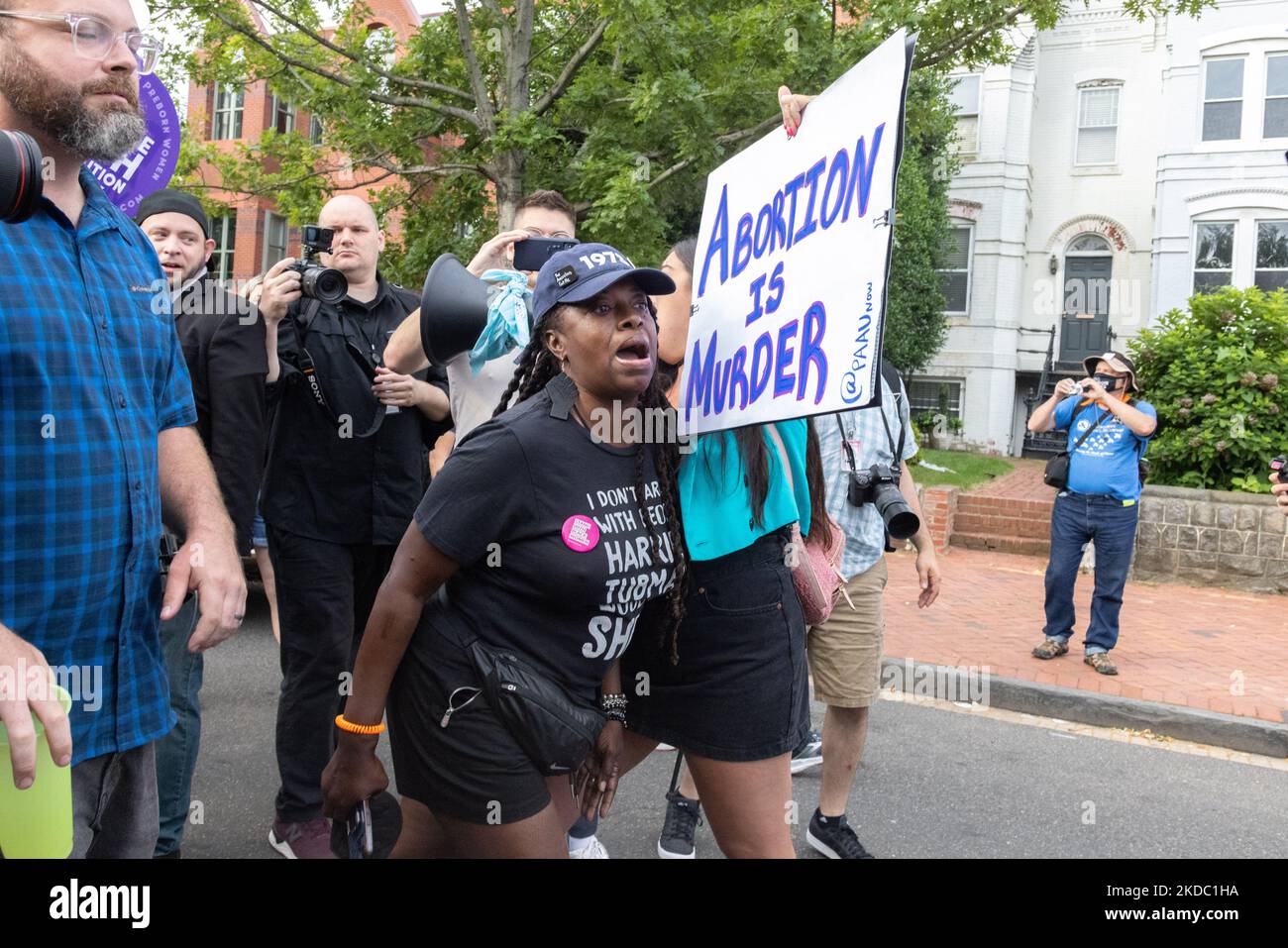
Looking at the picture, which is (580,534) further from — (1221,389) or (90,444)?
(1221,389)

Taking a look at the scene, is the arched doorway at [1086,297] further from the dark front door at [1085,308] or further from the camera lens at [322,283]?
the camera lens at [322,283]

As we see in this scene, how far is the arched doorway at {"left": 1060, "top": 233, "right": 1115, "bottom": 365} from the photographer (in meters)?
21.4

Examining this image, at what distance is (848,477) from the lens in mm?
3979

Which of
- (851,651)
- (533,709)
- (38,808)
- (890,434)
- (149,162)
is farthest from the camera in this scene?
(149,162)

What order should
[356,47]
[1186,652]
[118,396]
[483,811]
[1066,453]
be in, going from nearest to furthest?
[118,396]
[483,811]
[1066,453]
[1186,652]
[356,47]

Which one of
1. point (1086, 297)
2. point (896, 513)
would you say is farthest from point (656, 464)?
point (1086, 297)

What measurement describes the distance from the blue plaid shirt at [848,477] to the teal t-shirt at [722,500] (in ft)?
4.64

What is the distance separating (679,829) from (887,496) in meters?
1.52

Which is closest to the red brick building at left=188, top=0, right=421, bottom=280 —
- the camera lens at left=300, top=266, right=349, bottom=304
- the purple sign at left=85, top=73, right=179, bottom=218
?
the purple sign at left=85, top=73, right=179, bottom=218

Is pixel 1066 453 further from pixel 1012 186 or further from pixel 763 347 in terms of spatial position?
pixel 1012 186

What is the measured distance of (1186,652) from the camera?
729 cm

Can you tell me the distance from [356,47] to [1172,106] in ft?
54.5

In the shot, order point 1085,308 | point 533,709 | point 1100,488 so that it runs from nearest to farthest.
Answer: point 533,709 < point 1100,488 < point 1085,308
